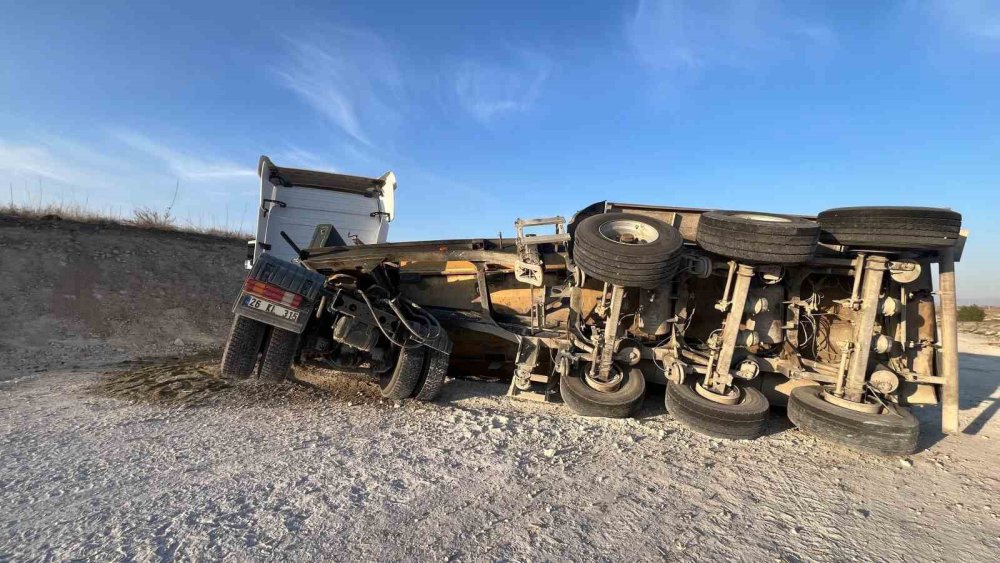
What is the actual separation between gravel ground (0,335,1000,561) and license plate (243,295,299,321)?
0.90 metres

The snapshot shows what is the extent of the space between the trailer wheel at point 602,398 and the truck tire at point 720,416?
0.36m

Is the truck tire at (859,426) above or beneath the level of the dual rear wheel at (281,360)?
above

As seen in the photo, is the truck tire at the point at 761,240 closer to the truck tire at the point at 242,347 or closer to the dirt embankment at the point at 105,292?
the truck tire at the point at 242,347

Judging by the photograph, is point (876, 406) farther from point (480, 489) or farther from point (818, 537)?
point (480, 489)

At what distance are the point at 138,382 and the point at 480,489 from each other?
4633mm

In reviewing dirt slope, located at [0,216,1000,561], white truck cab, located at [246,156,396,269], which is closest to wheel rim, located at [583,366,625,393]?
dirt slope, located at [0,216,1000,561]

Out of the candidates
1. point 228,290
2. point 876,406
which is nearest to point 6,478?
point 876,406

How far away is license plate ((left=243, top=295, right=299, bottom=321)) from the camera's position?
4.12 metres

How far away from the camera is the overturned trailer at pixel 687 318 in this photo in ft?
13.1

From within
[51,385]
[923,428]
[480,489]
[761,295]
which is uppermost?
[761,295]

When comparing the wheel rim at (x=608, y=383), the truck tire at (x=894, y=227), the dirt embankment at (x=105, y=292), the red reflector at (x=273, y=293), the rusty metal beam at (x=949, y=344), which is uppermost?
the truck tire at (x=894, y=227)

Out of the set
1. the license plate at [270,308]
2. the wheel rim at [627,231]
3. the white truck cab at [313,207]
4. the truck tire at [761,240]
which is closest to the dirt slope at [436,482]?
the license plate at [270,308]

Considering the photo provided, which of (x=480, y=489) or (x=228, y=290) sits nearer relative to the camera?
(x=480, y=489)

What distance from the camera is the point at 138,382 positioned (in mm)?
5305
